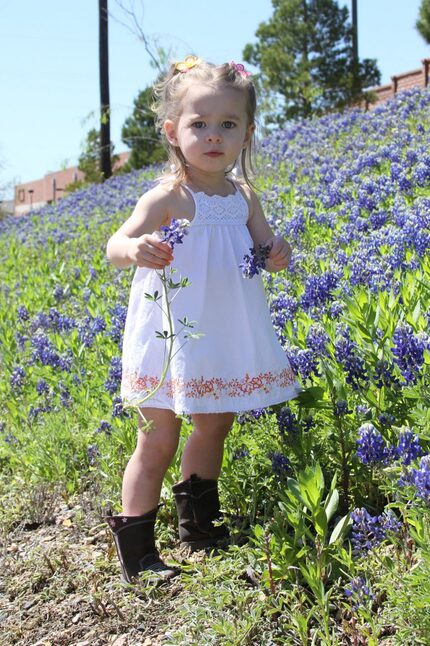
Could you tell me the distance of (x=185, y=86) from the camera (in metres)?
3.21

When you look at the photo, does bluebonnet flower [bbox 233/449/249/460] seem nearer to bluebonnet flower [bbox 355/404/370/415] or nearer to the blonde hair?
bluebonnet flower [bbox 355/404/370/415]

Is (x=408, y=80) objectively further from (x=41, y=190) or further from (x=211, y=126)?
Result: (x=41, y=190)

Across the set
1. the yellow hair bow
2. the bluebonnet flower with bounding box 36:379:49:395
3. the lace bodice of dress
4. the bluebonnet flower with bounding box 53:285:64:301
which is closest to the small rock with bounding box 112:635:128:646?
the lace bodice of dress

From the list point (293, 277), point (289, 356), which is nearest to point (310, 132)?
point (293, 277)

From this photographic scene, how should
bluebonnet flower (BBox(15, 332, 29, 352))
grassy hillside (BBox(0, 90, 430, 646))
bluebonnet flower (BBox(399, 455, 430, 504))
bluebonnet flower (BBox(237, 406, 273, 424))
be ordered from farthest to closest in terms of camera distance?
bluebonnet flower (BBox(15, 332, 29, 352))
bluebonnet flower (BBox(237, 406, 273, 424))
grassy hillside (BBox(0, 90, 430, 646))
bluebonnet flower (BBox(399, 455, 430, 504))

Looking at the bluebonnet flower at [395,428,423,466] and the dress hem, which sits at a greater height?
the dress hem

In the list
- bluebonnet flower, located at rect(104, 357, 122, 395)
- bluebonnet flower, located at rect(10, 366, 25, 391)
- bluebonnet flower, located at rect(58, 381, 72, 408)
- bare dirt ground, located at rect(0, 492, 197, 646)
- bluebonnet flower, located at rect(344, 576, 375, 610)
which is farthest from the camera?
bluebonnet flower, located at rect(10, 366, 25, 391)

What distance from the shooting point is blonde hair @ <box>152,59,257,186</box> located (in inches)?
126

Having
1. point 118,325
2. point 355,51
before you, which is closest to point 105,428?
point 118,325

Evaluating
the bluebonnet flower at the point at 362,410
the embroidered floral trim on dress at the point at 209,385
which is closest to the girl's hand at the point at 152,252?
the embroidered floral trim on dress at the point at 209,385

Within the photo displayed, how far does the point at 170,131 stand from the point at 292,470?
53.8 inches

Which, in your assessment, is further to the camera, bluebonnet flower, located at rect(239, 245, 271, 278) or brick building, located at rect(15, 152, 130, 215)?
brick building, located at rect(15, 152, 130, 215)

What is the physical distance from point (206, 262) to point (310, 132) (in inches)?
375

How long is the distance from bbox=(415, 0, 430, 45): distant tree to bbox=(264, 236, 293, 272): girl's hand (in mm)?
33218
